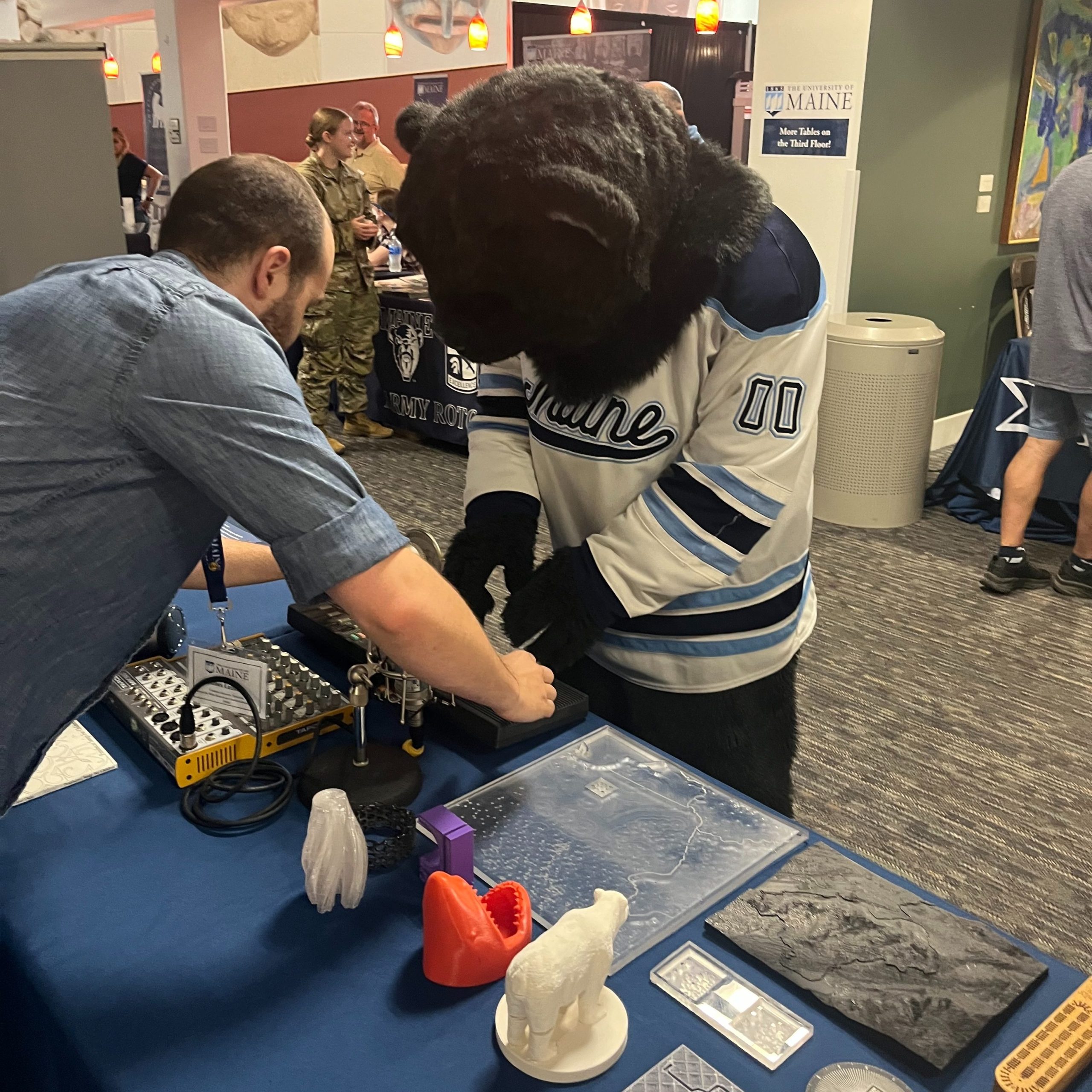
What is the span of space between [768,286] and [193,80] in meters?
6.28

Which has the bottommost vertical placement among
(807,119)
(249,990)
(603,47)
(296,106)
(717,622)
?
(249,990)

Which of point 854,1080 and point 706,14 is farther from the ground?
point 706,14

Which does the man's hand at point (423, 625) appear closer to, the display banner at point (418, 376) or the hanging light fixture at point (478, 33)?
the display banner at point (418, 376)

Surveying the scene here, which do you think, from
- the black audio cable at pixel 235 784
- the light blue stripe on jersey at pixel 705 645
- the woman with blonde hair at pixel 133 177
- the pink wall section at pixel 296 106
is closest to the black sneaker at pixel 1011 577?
the light blue stripe on jersey at pixel 705 645

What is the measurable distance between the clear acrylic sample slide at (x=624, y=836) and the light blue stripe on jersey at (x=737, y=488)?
31 cm

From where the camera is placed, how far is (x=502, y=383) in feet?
4.74

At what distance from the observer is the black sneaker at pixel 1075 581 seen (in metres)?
3.38

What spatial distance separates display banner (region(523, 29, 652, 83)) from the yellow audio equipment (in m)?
9.12

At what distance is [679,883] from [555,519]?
0.59m

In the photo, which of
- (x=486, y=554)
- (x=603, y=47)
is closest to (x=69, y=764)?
(x=486, y=554)

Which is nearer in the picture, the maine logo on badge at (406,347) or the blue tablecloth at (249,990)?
the blue tablecloth at (249,990)

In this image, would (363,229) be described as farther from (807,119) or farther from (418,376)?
(807,119)

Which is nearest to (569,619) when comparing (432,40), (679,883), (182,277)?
(679,883)

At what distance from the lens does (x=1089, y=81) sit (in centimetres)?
500
